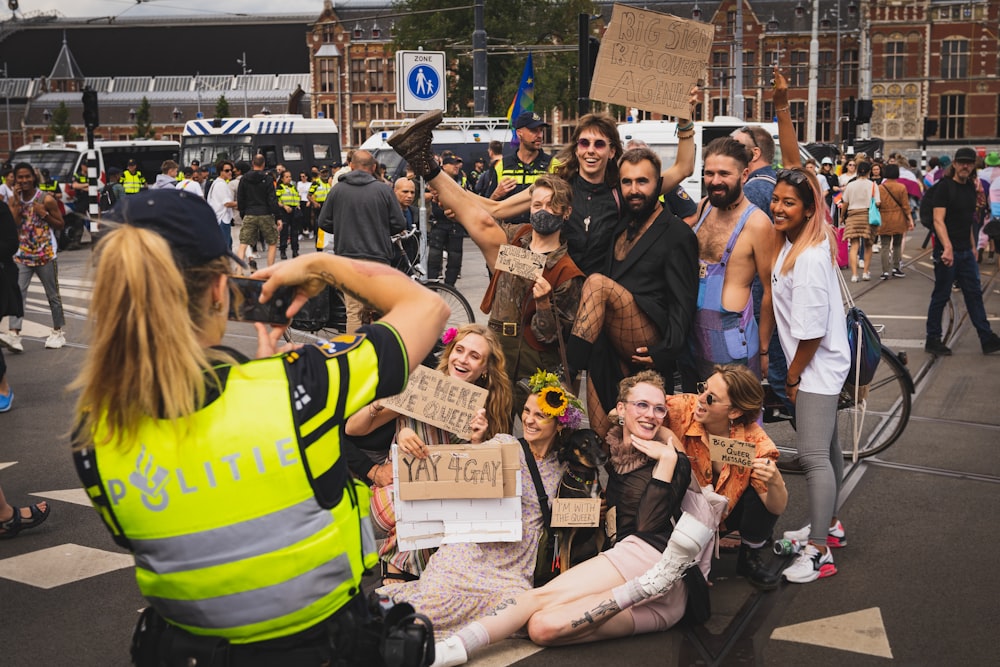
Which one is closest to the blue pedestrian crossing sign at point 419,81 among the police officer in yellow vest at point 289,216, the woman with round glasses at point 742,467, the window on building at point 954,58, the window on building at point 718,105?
the woman with round glasses at point 742,467

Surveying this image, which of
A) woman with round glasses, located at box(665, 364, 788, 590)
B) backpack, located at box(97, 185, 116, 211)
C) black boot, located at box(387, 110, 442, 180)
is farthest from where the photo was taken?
backpack, located at box(97, 185, 116, 211)

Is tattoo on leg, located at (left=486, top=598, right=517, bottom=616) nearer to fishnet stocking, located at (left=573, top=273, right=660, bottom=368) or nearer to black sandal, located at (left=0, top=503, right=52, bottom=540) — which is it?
fishnet stocking, located at (left=573, top=273, right=660, bottom=368)

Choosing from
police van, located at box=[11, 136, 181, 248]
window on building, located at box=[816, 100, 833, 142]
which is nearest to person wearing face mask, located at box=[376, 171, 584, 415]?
police van, located at box=[11, 136, 181, 248]

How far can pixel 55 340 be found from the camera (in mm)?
11531

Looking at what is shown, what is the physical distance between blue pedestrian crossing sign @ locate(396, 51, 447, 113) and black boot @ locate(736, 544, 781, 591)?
694 centimetres

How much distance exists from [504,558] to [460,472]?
0.42 meters

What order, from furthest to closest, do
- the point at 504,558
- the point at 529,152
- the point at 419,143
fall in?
the point at 529,152 → the point at 419,143 → the point at 504,558

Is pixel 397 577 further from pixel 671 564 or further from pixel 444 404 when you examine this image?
pixel 671 564

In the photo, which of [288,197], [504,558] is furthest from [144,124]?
[504,558]

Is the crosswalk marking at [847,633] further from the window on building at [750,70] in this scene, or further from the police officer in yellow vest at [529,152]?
the window on building at [750,70]

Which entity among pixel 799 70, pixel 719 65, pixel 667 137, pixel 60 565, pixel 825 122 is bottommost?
pixel 60 565

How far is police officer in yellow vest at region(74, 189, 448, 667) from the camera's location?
1.87 metres

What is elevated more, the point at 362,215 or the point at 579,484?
the point at 362,215

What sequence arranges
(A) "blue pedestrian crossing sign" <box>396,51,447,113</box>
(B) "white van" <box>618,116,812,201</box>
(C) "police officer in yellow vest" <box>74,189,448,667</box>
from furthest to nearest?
(B) "white van" <box>618,116,812,201</box>
(A) "blue pedestrian crossing sign" <box>396,51,447,113</box>
(C) "police officer in yellow vest" <box>74,189,448,667</box>
